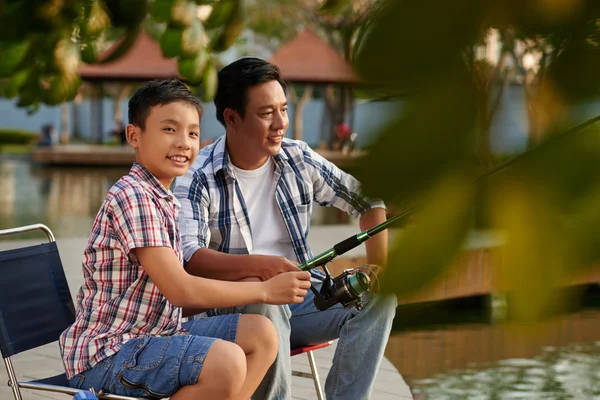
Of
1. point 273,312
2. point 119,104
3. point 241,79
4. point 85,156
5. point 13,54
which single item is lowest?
point 273,312

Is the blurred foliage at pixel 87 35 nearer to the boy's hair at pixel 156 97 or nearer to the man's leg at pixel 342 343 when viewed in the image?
the boy's hair at pixel 156 97

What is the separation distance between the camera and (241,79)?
250 centimetres

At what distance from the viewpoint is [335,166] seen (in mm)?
526

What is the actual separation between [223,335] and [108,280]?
28 centimetres

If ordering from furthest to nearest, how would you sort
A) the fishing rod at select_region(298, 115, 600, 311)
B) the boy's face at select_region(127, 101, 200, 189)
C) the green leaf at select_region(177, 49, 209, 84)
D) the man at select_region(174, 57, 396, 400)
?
the man at select_region(174, 57, 396, 400)
the boy's face at select_region(127, 101, 200, 189)
the fishing rod at select_region(298, 115, 600, 311)
the green leaf at select_region(177, 49, 209, 84)

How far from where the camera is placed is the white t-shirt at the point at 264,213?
2545mm

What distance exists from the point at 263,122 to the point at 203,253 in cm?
38

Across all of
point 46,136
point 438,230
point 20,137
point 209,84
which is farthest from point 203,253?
point 20,137

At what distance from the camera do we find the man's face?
2.47 m

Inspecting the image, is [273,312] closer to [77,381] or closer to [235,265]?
[235,265]

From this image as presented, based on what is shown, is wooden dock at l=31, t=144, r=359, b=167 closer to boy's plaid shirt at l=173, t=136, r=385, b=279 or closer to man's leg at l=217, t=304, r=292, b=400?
boy's plaid shirt at l=173, t=136, r=385, b=279

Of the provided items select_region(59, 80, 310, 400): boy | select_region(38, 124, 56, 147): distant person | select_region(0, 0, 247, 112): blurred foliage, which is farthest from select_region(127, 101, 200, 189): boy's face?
select_region(38, 124, 56, 147): distant person

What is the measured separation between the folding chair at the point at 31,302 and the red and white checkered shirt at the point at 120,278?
0.16 meters

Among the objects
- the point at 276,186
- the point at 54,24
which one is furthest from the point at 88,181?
the point at 54,24
